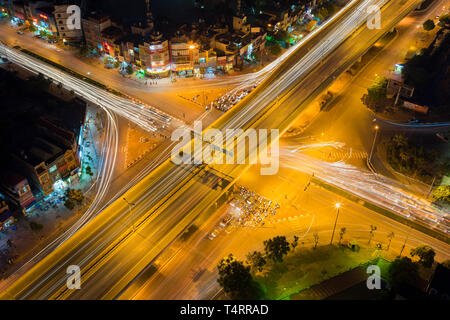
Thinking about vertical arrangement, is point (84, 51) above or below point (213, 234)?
above

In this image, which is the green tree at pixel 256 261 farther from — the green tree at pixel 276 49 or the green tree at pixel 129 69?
the green tree at pixel 276 49

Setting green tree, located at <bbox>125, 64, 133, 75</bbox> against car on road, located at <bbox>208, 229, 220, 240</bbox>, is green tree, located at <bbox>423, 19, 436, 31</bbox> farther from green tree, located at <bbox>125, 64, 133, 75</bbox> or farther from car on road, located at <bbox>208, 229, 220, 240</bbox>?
car on road, located at <bbox>208, 229, 220, 240</bbox>

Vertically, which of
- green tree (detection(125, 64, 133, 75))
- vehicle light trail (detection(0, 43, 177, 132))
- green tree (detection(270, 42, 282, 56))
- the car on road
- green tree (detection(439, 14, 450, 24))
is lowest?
the car on road

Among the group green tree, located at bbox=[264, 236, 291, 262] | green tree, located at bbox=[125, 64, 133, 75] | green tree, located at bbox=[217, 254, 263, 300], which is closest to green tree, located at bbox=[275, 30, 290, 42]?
green tree, located at bbox=[125, 64, 133, 75]

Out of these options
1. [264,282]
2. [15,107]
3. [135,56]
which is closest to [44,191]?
[15,107]

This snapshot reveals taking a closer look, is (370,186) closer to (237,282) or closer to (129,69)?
(237,282)

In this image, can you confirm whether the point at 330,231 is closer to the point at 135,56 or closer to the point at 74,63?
the point at 135,56

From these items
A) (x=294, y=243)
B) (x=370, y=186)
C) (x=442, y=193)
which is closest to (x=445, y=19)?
(x=442, y=193)
